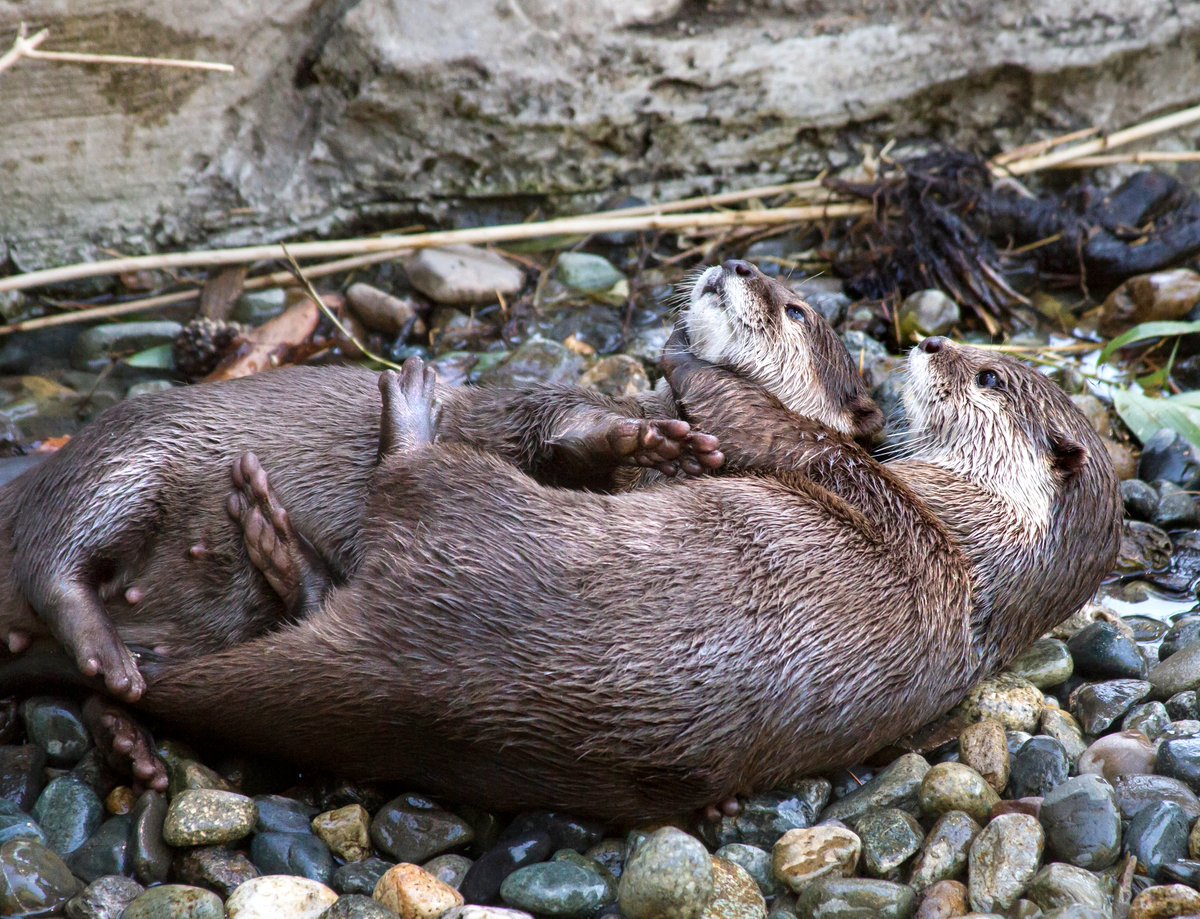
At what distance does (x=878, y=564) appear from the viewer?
2.37 metres

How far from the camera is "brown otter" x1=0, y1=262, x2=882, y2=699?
8.16ft

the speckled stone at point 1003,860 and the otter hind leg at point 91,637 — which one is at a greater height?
the otter hind leg at point 91,637

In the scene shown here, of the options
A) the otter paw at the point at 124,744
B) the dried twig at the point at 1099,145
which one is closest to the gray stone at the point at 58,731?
the otter paw at the point at 124,744

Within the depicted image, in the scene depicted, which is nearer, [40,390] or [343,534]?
[343,534]

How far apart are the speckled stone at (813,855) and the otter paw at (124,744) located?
45.3 inches

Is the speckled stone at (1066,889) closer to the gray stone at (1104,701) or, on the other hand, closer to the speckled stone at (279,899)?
the gray stone at (1104,701)

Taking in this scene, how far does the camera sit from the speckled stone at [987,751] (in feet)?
8.04

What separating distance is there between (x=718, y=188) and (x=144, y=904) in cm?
336

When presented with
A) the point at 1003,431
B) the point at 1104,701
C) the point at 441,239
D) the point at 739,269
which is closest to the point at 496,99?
the point at 441,239

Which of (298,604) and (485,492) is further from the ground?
(485,492)

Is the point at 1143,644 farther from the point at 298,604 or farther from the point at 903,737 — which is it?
the point at 298,604

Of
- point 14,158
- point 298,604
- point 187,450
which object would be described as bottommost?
point 298,604

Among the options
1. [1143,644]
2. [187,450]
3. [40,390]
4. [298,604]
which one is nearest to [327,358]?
[40,390]

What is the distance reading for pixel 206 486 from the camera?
2.62 meters
